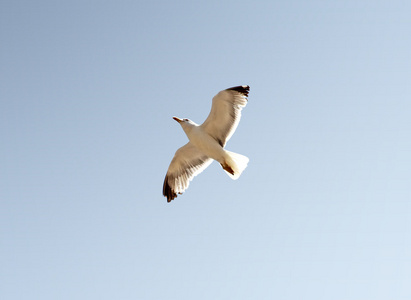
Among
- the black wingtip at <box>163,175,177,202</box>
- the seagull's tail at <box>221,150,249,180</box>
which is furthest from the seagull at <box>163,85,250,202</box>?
the black wingtip at <box>163,175,177,202</box>

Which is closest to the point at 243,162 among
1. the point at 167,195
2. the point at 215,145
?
the point at 215,145

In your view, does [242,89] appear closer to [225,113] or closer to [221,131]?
[225,113]

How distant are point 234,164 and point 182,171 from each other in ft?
5.96

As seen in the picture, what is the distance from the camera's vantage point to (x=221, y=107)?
10539mm

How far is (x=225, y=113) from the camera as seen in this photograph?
10.6 metres

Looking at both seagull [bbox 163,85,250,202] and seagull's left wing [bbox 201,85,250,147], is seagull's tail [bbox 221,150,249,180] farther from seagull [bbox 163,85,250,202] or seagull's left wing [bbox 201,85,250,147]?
seagull's left wing [bbox 201,85,250,147]

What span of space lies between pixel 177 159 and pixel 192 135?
134cm

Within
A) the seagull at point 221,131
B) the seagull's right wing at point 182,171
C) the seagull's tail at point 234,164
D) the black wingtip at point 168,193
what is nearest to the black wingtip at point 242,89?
the seagull at point 221,131

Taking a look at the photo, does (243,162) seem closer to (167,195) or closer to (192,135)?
(192,135)

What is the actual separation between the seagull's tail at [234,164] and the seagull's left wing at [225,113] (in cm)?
47

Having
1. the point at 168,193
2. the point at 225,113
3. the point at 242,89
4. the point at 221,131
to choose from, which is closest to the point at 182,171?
the point at 168,193

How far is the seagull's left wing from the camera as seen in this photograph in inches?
404

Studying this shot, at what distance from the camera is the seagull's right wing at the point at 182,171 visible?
39.7ft

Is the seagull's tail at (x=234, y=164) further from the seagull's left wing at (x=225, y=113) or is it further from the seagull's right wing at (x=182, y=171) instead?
the seagull's right wing at (x=182, y=171)
